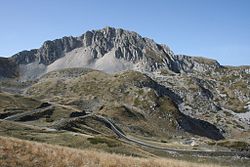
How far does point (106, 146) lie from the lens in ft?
159

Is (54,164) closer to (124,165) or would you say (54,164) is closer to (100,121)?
(124,165)

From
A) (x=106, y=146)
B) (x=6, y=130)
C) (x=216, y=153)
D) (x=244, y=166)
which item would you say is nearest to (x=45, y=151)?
(x=106, y=146)

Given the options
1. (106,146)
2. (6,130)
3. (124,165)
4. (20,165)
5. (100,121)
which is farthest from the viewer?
(100,121)

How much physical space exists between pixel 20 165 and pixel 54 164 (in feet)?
6.48

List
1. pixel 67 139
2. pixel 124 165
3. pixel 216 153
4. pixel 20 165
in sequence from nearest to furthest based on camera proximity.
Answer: pixel 20 165 < pixel 124 165 < pixel 67 139 < pixel 216 153

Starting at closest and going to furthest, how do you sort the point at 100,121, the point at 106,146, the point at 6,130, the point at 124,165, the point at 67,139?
the point at 124,165 < the point at 106,146 < the point at 67,139 < the point at 6,130 < the point at 100,121

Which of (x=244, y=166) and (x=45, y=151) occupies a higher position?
(x=45, y=151)

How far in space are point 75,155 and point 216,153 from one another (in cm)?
6849

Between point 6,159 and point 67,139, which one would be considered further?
point 67,139

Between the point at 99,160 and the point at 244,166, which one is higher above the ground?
the point at 99,160

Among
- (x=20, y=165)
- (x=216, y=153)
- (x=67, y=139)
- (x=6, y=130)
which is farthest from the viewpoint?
(x=216, y=153)

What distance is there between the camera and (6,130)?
196ft

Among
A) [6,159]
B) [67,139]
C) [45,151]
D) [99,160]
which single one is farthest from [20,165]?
[67,139]

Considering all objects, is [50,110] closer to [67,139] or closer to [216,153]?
[216,153]
